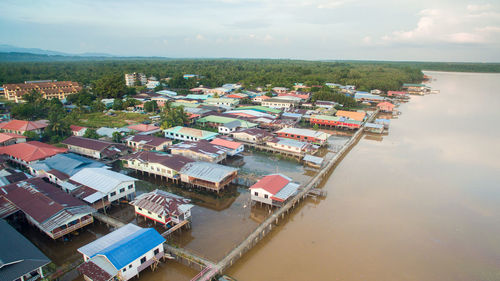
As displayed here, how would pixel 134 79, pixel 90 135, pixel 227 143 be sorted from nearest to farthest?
pixel 227 143, pixel 90 135, pixel 134 79

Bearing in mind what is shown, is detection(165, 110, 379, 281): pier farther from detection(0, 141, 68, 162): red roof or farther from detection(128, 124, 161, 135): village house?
detection(128, 124, 161, 135): village house

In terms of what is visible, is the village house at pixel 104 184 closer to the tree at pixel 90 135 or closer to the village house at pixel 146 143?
the village house at pixel 146 143

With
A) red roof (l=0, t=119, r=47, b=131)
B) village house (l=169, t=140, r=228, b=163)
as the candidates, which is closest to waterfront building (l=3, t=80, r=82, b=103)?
red roof (l=0, t=119, r=47, b=131)

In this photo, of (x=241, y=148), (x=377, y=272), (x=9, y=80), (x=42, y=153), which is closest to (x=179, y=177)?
(x=241, y=148)

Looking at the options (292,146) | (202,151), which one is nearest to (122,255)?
(202,151)

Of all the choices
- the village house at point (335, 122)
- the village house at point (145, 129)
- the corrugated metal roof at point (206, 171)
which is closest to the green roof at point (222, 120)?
the village house at point (145, 129)

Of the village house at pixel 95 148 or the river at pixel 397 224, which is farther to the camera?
the village house at pixel 95 148

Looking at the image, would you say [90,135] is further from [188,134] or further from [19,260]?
[19,260]
